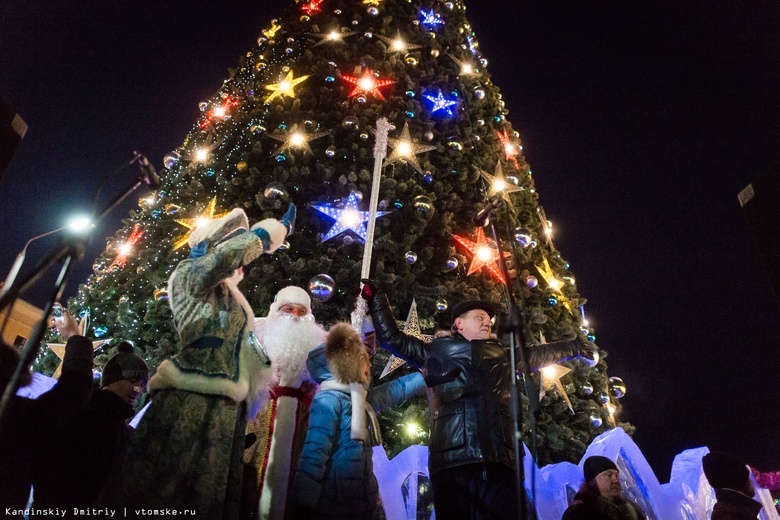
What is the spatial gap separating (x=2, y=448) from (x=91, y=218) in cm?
118

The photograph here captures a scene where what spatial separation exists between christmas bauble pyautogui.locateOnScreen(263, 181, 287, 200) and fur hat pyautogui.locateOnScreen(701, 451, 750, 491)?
4800 millimetres

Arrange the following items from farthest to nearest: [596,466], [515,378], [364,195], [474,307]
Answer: [364,195], [474,307], [596,466], [515,378]

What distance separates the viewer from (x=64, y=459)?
7.75ft

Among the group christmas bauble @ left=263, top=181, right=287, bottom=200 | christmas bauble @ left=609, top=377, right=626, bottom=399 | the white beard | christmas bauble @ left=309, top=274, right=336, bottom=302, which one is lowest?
the white beard

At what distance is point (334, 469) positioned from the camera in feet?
9.00

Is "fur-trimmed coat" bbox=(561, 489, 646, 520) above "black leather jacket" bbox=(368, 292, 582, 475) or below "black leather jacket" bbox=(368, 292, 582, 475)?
below

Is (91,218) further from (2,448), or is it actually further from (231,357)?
(2,448)

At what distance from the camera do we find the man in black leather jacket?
9.28 feet

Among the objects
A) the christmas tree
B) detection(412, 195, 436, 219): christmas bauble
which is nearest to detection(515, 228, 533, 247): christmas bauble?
the christmas tree

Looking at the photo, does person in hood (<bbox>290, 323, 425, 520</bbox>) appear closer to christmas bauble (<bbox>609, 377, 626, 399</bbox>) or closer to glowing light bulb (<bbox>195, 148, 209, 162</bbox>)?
glowing light bulb (<bbox>195, 148, 209, 162</bbox>)

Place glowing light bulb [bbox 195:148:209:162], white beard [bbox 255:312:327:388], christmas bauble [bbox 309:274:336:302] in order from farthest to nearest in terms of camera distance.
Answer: glowing light bulb [bbox 195:148:209:162] < christmas bauble [bbox 309:274:336:302] < white beard [bbox 255:312:327:388]

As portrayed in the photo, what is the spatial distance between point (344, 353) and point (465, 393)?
2.91 feet

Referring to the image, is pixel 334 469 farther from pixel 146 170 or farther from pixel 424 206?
pixel 424 206

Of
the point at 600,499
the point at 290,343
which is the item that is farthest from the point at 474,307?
the point at 600,499
